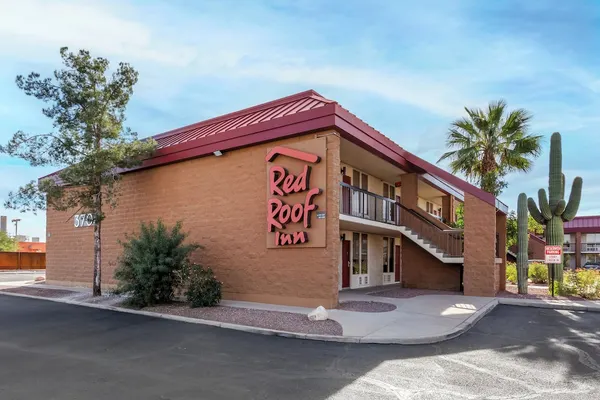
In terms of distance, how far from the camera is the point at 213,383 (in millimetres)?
5605

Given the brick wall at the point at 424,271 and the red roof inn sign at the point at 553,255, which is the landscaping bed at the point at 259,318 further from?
the red roof inn sign at the point at 553,255

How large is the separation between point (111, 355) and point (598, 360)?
830cm

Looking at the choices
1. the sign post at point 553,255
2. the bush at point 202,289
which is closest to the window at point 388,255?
the sign post at point 553,255

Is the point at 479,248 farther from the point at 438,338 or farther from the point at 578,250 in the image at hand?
the point at 578,250

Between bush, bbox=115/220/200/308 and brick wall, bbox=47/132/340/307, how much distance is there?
1480 millimetres

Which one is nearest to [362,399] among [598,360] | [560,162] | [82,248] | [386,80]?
[598,360]

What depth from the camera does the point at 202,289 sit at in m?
12.2

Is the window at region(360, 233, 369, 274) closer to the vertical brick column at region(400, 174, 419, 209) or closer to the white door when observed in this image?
the white door

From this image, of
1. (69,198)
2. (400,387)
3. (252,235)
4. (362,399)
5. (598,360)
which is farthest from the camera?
(69,198)

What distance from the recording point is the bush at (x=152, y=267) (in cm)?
1241

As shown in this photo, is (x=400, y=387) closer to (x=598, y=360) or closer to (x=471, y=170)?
(x=598, y=360)

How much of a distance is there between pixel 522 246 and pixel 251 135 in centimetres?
1113

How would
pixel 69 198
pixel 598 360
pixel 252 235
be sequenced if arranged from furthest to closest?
1. pixel 69 198
2. pixel 252 235
3. pixel 598 360

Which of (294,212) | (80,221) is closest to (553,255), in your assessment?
(294,212)
